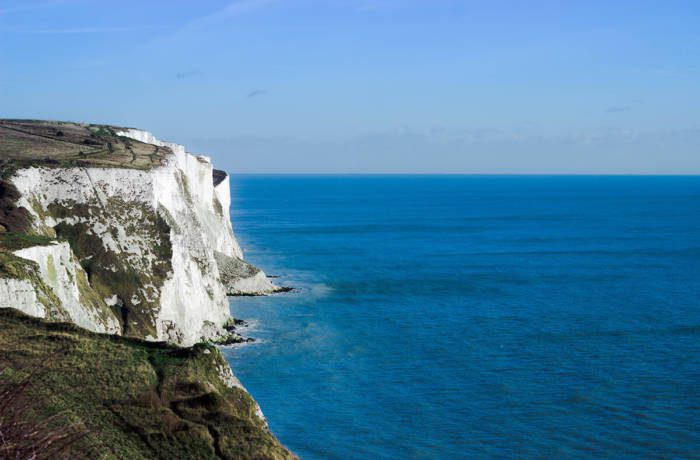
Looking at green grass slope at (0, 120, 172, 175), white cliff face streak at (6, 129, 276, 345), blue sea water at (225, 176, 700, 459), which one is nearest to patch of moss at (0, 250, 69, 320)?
white cliff face streak at (6, 129, 276, 345)

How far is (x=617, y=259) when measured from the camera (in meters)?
113

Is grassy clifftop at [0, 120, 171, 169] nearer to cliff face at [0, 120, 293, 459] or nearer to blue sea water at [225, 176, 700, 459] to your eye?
cliff face at [0, 120, 293, 459]

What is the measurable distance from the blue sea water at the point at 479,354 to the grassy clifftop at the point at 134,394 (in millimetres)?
10706

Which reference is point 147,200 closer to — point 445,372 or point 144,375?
point 445,372

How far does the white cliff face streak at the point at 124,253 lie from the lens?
2080 inches

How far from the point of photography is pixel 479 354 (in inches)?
2367

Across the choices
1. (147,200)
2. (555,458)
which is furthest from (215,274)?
(555,458)

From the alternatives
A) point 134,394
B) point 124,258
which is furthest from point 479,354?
point 134,394

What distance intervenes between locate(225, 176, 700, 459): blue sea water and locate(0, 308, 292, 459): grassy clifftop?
10.7 meters

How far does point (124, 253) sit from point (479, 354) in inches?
1144

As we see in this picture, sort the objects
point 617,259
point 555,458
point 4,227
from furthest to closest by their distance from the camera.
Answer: point 617,259 < point 4,227 < point 555,458

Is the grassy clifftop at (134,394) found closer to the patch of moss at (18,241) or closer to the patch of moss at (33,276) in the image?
the patch of moss at (33,276)

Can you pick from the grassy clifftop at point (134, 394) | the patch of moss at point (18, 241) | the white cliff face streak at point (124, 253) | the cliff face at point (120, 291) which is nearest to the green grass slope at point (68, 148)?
the cliff face at point (120, 291)

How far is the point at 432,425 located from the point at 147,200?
1393 inches
